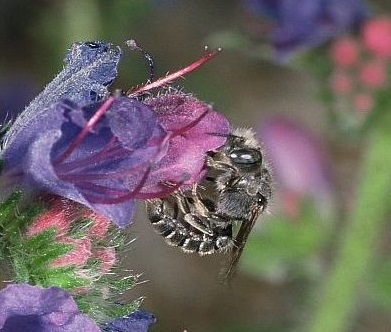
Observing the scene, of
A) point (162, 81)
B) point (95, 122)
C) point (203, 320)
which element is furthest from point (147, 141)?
point (203, 320)

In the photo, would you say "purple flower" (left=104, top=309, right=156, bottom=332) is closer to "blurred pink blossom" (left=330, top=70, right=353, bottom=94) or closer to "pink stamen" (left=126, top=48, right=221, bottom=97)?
"pink stamen" (left=126, top=48, right=221, bottom=97)

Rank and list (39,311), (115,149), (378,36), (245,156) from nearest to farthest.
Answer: (39,311) → (115,149) → (245,156) → (378,36)

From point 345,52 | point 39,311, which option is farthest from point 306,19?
point 39,311

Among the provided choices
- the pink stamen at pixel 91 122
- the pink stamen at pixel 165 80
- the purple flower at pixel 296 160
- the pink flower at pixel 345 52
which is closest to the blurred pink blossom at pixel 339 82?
the pink flower at pixel 345 52

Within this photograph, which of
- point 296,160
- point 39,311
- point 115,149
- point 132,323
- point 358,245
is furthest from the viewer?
point 296,160

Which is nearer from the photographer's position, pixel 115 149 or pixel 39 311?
pixel 39 311

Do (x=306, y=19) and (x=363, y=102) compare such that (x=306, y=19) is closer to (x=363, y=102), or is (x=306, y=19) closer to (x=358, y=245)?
(x=363, y=102)

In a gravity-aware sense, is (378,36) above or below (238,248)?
above
